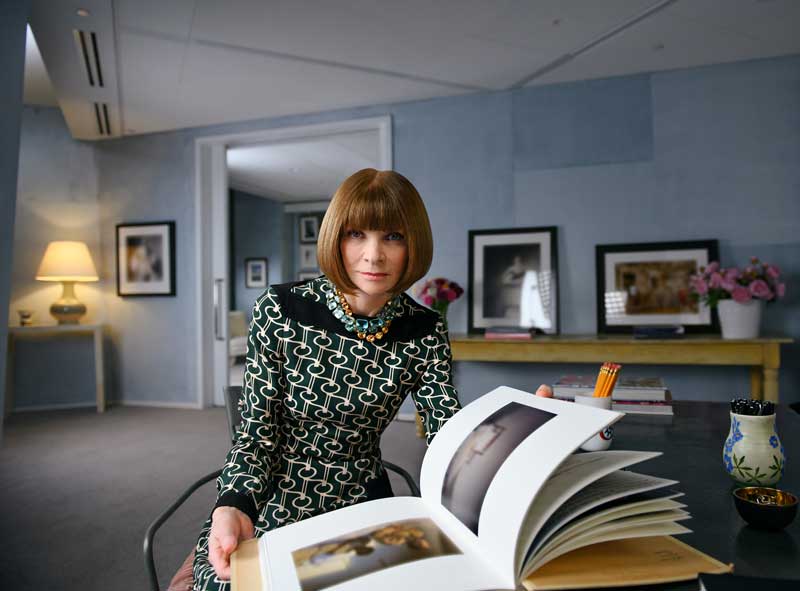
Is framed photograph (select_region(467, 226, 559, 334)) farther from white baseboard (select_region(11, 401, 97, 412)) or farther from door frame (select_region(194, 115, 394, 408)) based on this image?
white baseboard (select_region(11, 401, 97, 412))

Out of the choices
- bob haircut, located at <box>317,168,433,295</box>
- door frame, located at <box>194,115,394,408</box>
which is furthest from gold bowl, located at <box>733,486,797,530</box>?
door frame, located at <box>194,115,394,408</box>

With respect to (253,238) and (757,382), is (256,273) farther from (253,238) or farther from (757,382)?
(757,382)

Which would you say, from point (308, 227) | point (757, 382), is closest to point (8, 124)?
point (757, 382)

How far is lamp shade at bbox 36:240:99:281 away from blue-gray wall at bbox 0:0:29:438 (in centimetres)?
325

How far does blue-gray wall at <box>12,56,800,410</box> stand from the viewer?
353 cm

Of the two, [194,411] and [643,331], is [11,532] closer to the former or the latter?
[194,411]

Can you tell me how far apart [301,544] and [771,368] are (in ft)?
11.1

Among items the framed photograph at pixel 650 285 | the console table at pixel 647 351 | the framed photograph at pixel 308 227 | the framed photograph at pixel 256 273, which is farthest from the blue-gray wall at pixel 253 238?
the framed photograph at pixel 650 285

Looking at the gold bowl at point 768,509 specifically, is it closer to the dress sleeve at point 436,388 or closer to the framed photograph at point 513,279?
the dress sleeve at point 436,388

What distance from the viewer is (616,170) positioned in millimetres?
3818

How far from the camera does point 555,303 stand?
389 cm

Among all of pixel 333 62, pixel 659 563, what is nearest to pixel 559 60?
pixel 333 62

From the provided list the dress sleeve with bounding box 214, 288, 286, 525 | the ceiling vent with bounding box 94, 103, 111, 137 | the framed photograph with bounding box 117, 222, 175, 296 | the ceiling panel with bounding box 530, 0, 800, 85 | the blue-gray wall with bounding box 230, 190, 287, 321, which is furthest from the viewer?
the blue-gray wall with bounding box 230, 190, 287, 321

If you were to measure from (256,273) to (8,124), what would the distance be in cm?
720
